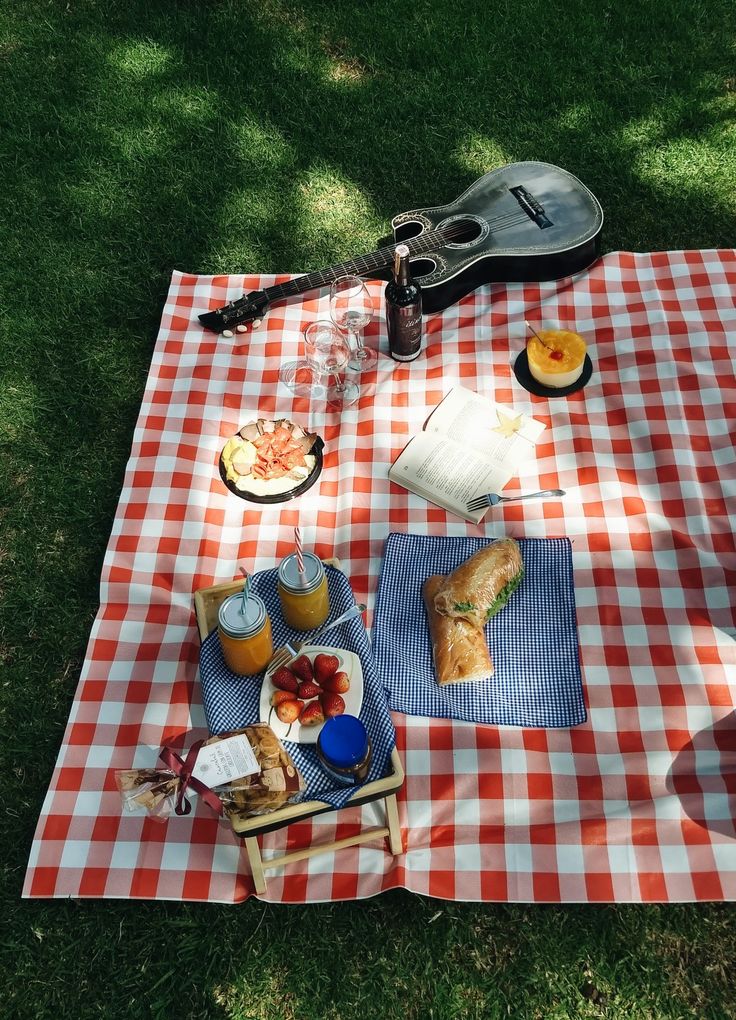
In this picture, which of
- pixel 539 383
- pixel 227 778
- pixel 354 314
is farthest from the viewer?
pixel 354 314

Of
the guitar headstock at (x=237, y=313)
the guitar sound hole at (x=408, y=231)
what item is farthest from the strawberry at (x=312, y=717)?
the guitar sound hole at (x=408, y=231)

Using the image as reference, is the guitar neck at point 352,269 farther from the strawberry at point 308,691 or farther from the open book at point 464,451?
the strawberry at point 308,691

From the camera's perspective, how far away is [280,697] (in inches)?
78.3

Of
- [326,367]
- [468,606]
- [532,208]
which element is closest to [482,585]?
[468,606]

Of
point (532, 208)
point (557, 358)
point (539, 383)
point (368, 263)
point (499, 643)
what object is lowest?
point (499, 643)

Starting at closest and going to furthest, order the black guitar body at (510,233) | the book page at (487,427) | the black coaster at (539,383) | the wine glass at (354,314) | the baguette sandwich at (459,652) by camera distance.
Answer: the baguette sandwich at (459,652) → the book page at (487,427) → the black coaster at (539,383) → the wine glass at (354,314) → the black guitar body at (510,233)

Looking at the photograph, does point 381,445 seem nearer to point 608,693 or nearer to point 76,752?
point 608,693

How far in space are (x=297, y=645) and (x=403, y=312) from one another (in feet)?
4.21

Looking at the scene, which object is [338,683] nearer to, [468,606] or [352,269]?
[468,606]

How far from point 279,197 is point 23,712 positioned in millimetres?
2632

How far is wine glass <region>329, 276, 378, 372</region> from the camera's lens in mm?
2936

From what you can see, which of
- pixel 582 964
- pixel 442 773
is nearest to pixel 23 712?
pixel 442 773

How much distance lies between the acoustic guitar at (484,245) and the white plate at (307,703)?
61.5 inches

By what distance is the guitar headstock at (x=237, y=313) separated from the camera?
3051 millimetres
